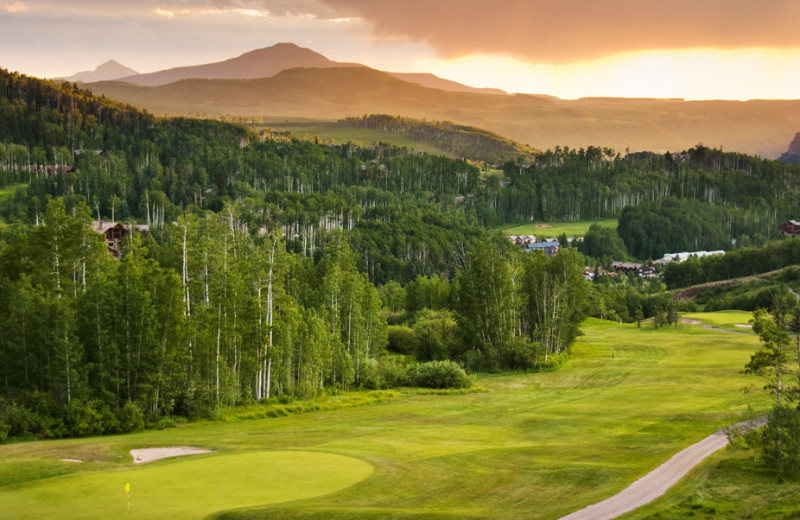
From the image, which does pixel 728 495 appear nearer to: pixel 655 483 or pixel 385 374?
pixel 655 483

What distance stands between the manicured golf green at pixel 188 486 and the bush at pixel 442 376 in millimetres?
35160

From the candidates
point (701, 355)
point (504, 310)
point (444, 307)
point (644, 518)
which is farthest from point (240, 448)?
point (444, 307)

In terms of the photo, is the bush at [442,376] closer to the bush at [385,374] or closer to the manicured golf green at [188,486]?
the bush at [385,374]

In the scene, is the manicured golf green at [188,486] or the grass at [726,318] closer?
the manicured golf green at [188,486]

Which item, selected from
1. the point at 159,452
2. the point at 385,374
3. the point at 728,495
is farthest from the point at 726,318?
the point at 159,452

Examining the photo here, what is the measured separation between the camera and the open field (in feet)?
102

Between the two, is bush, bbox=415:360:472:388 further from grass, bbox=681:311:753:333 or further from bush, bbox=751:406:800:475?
grass, bbox=681:311:753:333

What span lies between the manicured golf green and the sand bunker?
1542 millimetres

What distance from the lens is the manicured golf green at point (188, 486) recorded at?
28375 mm

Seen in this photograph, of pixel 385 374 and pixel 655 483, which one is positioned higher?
pixel 655 483

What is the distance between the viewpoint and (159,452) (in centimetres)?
4081

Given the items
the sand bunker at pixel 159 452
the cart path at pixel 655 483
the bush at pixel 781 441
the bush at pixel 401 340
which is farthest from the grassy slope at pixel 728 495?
the bush at pixel 401 340

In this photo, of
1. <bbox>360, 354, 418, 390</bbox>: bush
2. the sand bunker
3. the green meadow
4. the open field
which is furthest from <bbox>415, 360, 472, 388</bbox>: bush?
the green meadow

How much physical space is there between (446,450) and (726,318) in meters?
96.3
